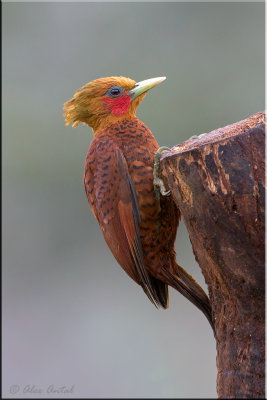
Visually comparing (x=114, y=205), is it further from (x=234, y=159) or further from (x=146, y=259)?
(x=234, y=159)

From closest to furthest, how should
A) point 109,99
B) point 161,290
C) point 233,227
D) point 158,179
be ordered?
point 233,227 < point 158,179 < point 161,290 < point 109,99

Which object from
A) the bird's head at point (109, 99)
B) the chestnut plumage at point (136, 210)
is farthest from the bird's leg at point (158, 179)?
the bird's head at point (109, 99)

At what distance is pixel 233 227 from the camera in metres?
2.05

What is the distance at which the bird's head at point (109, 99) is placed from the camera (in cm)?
297

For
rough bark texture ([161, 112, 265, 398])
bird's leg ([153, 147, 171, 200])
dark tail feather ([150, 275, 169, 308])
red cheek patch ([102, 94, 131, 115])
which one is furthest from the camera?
red cheek patch ([102, 94, 131, 115])

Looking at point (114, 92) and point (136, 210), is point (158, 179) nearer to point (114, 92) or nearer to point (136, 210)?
point (136, 210)

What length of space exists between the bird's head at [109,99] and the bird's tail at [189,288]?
0.92 meters

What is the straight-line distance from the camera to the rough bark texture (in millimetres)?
1989

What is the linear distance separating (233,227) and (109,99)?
1282 millimetres

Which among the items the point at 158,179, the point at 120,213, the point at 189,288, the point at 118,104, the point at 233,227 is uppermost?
the point at 118,104

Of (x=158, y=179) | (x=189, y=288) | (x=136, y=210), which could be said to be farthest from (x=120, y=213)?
(x=189, y=288)

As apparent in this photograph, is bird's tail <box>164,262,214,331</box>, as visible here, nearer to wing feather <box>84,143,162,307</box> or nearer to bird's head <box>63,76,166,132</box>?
wing feather <box>84,143,162,307</box>

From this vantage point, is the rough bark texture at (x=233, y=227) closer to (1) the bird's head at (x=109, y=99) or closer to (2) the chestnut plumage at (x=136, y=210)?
(2) the chestnut plumage at (x=136, y=210)

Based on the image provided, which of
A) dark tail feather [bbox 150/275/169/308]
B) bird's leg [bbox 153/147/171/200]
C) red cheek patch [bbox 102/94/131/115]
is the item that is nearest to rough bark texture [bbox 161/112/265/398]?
bird's leg [bbox 153/147/171/200]
